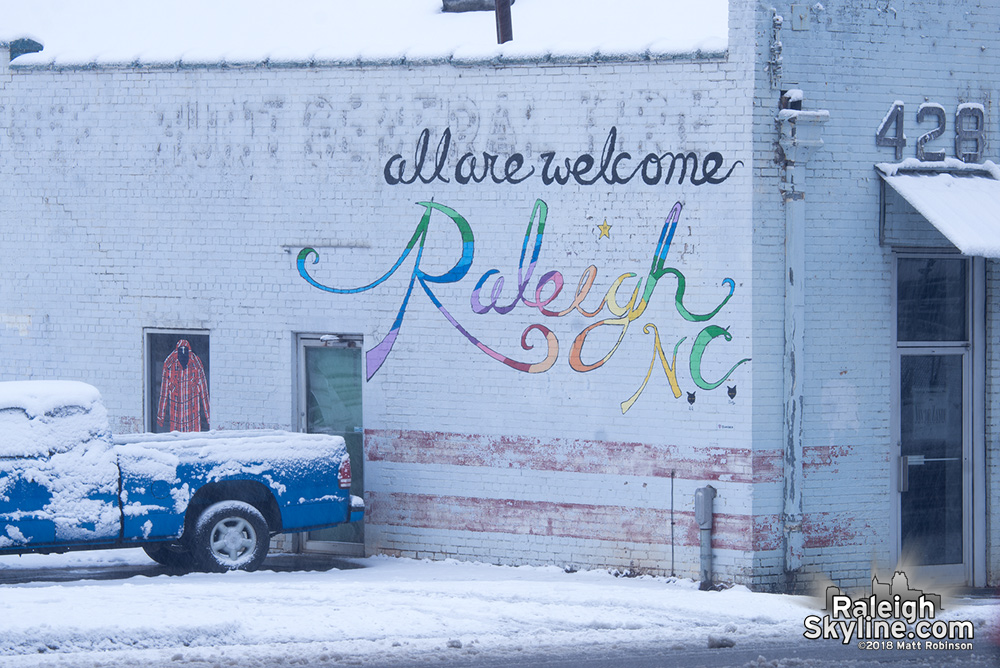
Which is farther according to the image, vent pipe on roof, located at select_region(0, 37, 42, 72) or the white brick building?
vent pipe on roof, located at select_region(0, 37, 42, 72)

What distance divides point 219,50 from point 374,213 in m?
2.67

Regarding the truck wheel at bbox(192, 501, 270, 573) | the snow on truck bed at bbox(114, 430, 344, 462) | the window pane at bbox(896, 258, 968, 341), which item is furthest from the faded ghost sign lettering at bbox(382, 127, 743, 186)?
the truck wheel at bbox(192, 501, 270, 573)

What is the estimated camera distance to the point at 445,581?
1088 centimetres

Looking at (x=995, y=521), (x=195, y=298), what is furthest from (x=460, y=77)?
(x=995, y=521)

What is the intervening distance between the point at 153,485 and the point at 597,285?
4.61 meters

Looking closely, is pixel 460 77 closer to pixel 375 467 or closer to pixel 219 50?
pixel 219 50

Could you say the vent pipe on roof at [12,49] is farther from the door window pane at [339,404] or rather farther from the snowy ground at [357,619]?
the snowy ground at [357,619]

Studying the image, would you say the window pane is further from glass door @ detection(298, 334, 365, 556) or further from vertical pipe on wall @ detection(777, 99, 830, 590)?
glass door @ detection(298, 334, 365, 556)

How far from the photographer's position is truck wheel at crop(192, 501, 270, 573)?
11.2 metres

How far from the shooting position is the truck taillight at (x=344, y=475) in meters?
11.6

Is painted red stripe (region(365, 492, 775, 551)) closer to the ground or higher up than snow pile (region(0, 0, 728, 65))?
closer to the ground

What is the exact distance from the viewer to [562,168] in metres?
11.7

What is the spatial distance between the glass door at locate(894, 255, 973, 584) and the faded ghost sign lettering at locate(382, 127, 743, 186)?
2.31 metres

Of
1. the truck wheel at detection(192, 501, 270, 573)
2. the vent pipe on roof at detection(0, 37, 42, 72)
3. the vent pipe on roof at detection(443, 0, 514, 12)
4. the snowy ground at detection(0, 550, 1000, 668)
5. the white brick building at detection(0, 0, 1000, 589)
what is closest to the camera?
the snowy ground at detection(0, 550, 1000, 668)
